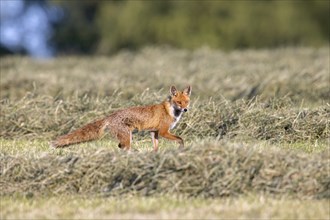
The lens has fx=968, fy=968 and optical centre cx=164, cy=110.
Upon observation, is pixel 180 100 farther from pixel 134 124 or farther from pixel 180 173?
pixel 180 173

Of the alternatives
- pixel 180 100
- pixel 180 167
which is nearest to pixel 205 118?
pixel 180 100

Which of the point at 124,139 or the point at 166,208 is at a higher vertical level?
the point at 124,139

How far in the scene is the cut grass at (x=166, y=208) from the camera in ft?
31.8

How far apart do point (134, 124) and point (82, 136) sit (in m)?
0.70

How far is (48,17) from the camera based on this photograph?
70.8 m

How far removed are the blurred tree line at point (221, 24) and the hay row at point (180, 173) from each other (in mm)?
39707

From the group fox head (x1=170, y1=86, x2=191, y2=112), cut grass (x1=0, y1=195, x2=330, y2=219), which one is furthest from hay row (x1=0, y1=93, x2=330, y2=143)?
cut grass (x1=0, y1=195, x2=330, y2=219)

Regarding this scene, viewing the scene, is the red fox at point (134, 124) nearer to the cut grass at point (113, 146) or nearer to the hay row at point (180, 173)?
the cut grass at point (113, 146)

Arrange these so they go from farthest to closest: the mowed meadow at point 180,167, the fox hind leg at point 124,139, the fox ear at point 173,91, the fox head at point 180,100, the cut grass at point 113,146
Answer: the fox ear at point 173,91 < the fox head at point 180,100 < the fox hind leg at point 124,139 < the cut grass at point 113,146 < the mowed meadow at point 180,167

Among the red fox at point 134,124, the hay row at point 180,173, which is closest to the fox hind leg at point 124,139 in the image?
the red fox at point 134,124

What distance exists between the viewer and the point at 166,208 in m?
9.93

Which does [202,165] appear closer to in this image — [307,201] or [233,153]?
[233,153]

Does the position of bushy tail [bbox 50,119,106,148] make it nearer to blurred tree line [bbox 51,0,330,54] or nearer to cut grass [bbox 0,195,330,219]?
cut grass [bbox 0,195,330,219]

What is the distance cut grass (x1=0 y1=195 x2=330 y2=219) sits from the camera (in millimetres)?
9703
